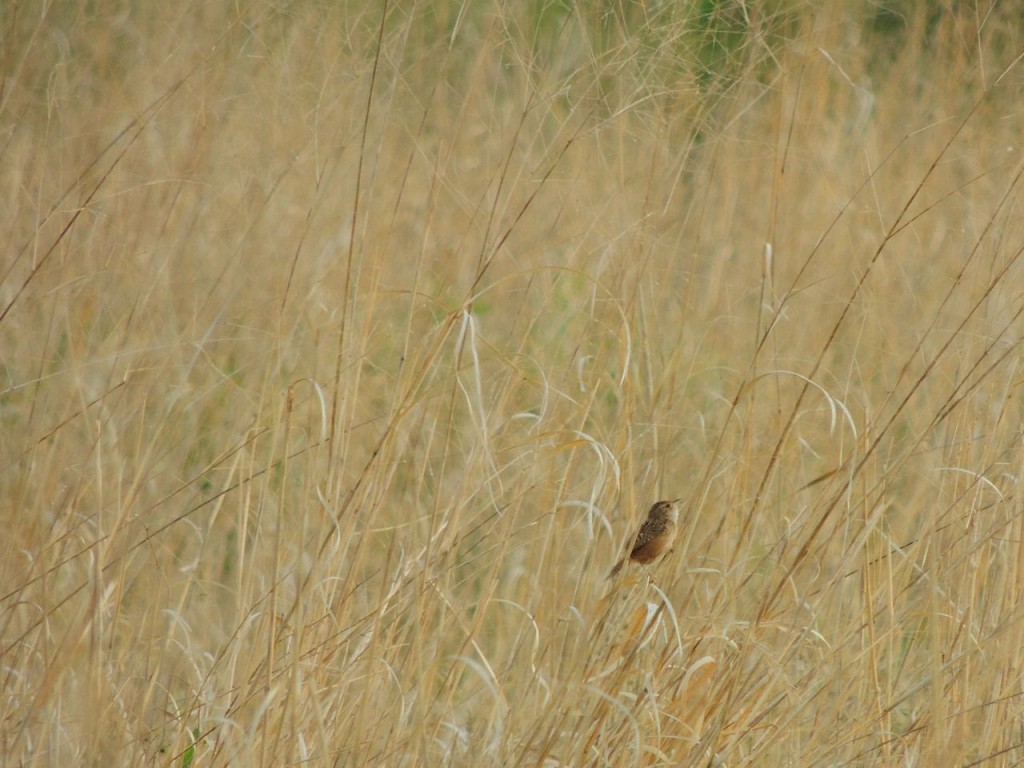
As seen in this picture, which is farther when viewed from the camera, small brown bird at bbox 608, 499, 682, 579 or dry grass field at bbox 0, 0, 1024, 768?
small brown bird at bbox 608, 499, 682, 579

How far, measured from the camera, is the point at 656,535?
1404 millimetres

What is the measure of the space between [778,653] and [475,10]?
3150 millimetres

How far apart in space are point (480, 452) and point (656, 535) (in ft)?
0.78

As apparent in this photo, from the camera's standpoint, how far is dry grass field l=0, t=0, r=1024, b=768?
1267 millimetres

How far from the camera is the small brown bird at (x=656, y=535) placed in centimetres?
139

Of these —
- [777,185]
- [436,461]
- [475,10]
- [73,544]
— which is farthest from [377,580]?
[475,10]

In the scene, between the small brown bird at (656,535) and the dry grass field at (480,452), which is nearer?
the dry grass field at (480,452)

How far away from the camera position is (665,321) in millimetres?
2496

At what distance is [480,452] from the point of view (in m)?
1.41

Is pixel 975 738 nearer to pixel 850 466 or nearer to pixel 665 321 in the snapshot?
pixel 850 466

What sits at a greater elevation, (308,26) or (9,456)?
(308,26)

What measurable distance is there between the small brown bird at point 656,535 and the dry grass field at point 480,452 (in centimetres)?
2

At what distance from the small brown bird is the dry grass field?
0.02 metres

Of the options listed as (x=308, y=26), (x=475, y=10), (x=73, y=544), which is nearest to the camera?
(x=73, y=544)
